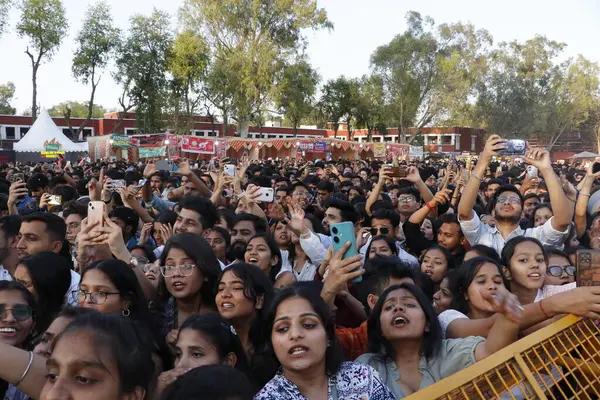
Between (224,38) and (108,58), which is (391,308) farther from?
(108,58)

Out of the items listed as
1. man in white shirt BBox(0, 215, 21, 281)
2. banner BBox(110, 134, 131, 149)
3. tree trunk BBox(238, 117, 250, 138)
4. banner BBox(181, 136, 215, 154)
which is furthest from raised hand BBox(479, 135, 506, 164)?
tree trunk BBox(238, 117, 250, 138)

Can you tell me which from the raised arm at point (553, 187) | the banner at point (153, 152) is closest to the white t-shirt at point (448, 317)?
the raised arm at point (553, 187)

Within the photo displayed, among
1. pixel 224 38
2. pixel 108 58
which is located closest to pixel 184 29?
pixel 224 38

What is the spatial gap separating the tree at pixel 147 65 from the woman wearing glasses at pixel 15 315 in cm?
3437

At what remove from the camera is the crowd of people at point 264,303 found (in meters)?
1.83

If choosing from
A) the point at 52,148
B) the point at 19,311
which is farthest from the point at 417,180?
the point at 52,148

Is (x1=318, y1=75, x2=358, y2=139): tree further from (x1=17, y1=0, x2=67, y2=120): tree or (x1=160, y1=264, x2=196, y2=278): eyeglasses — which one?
(x1=160, y1=264, x2=196, y2=278): eyeglasses

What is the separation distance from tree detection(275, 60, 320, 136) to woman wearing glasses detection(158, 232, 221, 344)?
100ft

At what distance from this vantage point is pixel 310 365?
2107 millimetres

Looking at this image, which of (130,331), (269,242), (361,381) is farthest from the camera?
(269,242)

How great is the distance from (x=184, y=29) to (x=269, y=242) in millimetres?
32195

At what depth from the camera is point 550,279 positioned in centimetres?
366

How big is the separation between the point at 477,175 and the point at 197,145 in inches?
858

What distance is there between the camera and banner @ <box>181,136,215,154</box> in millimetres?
24709
